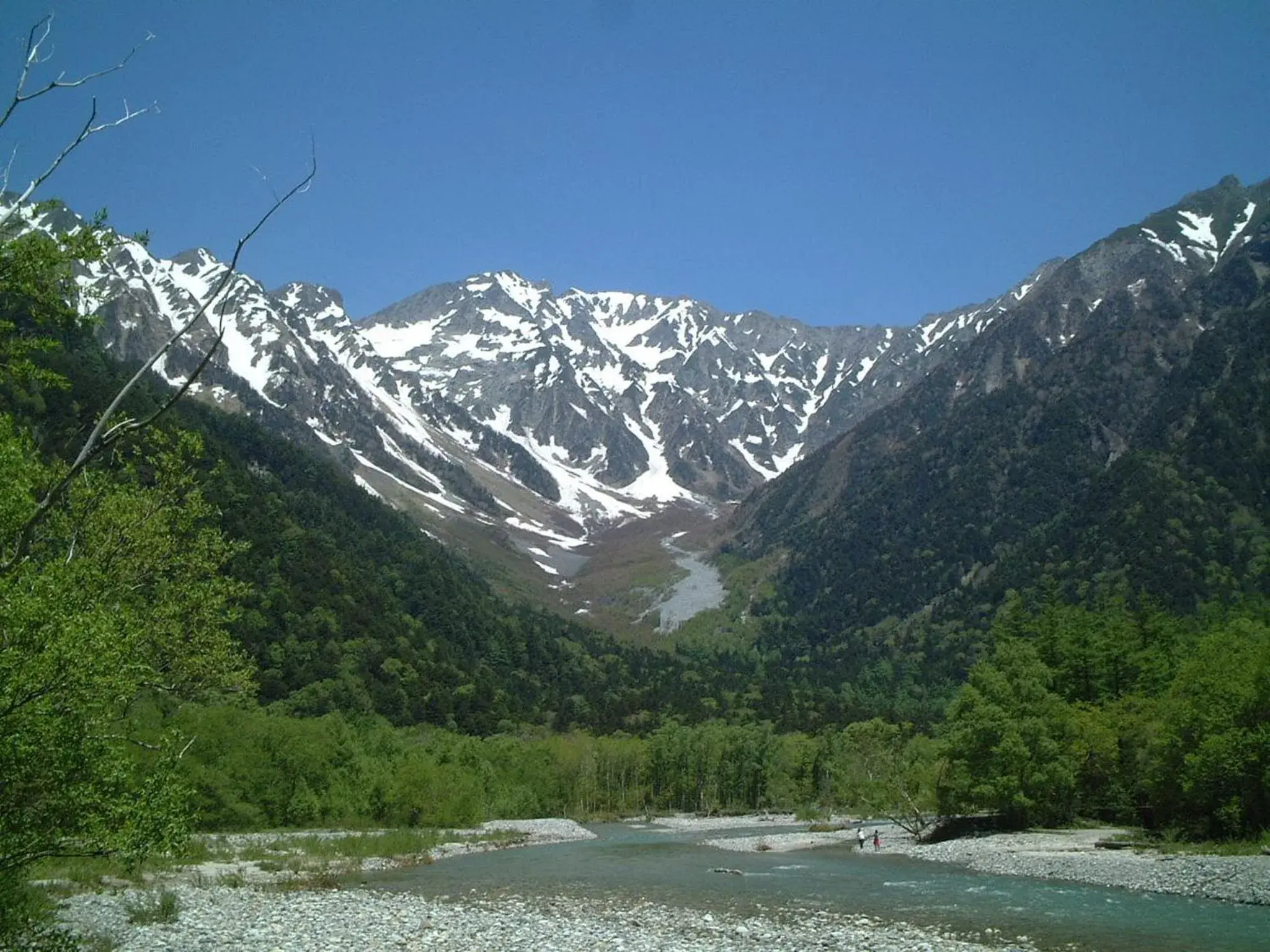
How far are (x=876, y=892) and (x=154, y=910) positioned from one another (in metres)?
29.8

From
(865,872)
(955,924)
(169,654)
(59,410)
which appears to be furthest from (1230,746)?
(59,410)

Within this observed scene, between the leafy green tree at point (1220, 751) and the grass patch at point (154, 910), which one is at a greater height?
the leafy green tree at point (1220, 751)

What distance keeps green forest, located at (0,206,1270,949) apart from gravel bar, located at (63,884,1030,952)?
5.75 meters

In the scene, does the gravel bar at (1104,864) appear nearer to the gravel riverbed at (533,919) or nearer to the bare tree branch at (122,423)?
the gravel riverbed at (533,919)

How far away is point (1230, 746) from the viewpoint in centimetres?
4722

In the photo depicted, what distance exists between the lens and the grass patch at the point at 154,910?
1177 inches

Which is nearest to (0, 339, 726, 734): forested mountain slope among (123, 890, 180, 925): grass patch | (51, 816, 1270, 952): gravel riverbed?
(51, 816, 1270, 952): gravel riverbed

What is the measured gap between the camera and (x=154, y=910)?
1231 inches

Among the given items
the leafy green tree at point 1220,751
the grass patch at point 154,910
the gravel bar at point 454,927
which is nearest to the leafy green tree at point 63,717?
the gravel bar at point 454,927

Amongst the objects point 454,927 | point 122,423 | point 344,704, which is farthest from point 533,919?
point 344,704

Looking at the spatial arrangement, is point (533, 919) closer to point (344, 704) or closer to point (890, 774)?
point (890, 774)

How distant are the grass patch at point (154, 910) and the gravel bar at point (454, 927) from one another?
34 centimetres

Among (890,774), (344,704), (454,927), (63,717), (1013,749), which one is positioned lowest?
(454,927)

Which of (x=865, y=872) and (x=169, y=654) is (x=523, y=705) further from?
(x=169, y=654)
